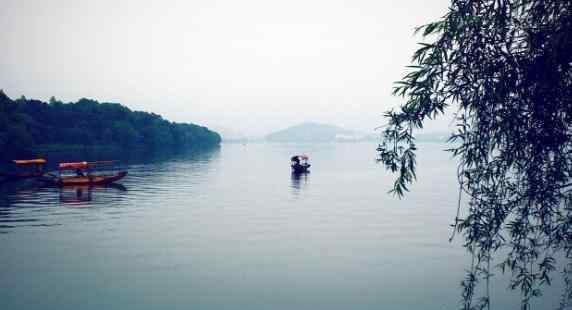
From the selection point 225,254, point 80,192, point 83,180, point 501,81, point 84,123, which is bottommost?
point 225,254

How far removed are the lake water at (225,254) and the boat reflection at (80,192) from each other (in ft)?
0.71

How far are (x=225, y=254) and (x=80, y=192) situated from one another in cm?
3131

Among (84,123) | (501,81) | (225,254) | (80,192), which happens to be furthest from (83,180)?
(84,123)

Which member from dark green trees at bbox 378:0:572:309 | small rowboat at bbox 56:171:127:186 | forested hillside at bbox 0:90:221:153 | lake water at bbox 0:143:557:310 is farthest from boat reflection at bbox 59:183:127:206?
forested hillside at bbox 0:90:221:153

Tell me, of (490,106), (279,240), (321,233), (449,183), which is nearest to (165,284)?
(279,240)

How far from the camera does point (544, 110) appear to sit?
340 inches

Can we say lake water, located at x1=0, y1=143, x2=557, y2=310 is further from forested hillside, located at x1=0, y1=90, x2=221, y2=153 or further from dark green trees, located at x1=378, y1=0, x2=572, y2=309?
forested hillside, located at x1=0, y1=90, x2=221, y2=153

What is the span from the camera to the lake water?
60.1 feet

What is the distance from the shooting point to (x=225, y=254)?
2453 centimetres

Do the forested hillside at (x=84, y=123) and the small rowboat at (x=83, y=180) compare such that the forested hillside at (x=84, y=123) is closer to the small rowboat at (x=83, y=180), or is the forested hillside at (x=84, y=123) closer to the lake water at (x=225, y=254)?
the small rowboat at (x=83, y=180)

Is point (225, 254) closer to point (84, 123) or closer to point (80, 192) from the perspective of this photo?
point (80, 192)

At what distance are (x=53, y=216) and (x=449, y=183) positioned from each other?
5642cm

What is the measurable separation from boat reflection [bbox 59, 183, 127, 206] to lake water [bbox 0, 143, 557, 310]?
22 cm

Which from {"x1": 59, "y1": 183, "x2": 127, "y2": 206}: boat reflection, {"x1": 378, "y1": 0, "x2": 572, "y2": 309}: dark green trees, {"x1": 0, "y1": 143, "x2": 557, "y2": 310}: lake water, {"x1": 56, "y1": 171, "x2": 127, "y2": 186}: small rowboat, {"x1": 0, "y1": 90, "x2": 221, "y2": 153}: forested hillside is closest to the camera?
{"x1": 378, "y1": 0, "x2": 572, "y2": 309}: dark green trees
